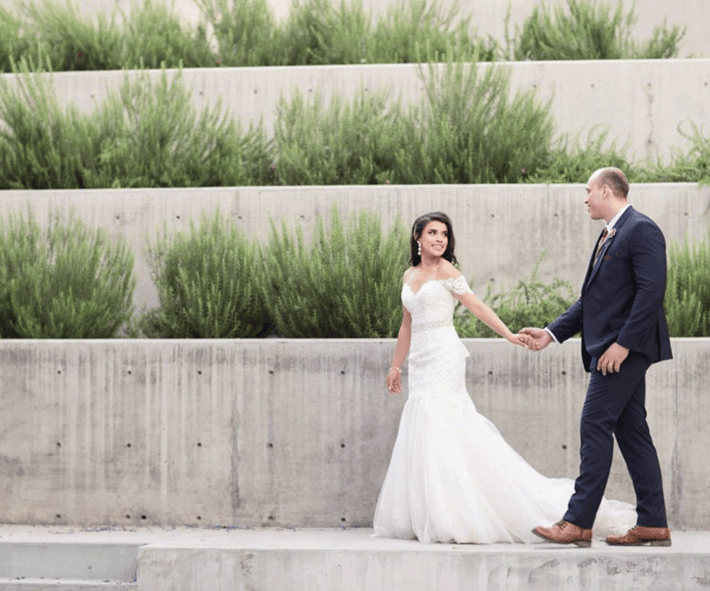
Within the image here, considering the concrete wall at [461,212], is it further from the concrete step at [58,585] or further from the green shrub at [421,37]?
the concrete step at [58,585]

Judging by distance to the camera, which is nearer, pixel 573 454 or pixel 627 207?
pixel 627 207

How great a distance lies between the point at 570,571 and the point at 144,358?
2.66 m

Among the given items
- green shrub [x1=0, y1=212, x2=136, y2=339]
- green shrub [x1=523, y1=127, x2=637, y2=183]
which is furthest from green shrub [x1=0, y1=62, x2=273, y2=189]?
green shrub [x1=523, y1=127, x2=637, y2=183]

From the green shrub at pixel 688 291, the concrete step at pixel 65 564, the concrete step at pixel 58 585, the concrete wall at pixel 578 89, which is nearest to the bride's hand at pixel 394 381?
the concrete step at pixel 65 564

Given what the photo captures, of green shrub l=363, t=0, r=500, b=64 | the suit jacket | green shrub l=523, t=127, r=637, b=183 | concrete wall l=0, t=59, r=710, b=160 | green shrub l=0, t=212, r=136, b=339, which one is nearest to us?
the suit jacket

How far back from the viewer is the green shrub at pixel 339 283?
7152 mm

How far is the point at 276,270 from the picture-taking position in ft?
24.3

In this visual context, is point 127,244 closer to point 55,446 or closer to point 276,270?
point 276,270

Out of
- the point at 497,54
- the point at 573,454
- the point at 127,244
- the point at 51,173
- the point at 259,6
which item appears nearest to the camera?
the point at 573,454

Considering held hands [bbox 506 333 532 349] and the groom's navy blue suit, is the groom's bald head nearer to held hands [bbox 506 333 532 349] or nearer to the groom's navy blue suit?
the groom's navy blue suit

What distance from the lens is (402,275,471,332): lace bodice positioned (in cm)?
605

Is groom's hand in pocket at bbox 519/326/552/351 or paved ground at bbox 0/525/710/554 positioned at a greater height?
groom's hand in pocket at bbox 519/326/552/351

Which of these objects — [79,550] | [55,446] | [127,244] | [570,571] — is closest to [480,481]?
[570,571]

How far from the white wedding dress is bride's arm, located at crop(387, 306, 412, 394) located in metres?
0.07
